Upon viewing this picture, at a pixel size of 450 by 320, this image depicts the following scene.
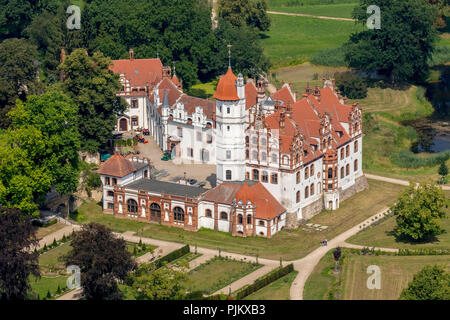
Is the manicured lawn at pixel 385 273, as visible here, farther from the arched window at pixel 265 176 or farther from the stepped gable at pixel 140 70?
the stepped gable at pixel 140 70

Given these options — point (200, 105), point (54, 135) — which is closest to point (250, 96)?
point (200, 105)

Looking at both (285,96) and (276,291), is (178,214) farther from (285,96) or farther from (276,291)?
(285,96)

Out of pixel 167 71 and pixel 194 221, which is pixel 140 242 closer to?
pixel 194 221

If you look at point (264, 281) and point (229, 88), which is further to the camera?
point (229, 88)

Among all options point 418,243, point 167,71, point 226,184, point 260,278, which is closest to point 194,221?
point 226,184

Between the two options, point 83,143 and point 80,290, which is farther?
point 83,143
